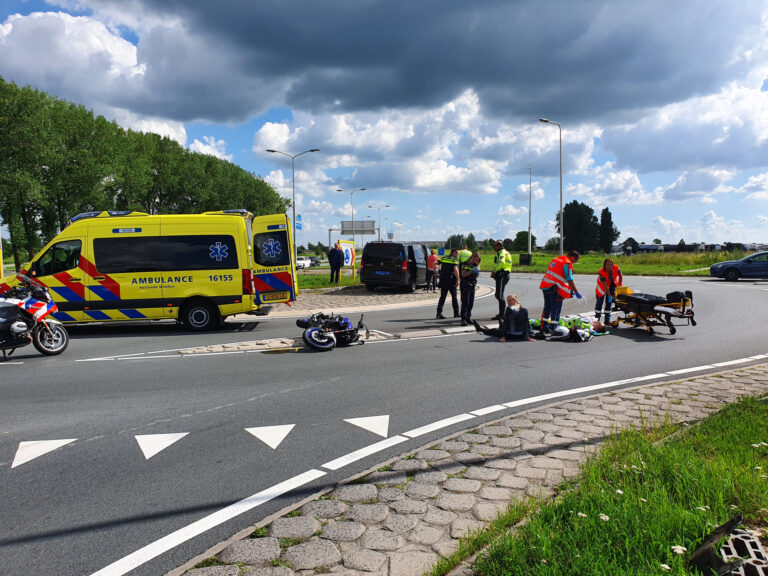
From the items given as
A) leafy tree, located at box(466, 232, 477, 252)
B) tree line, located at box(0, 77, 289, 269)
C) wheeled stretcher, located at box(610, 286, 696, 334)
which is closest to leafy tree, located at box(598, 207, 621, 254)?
leafy tree, located at box(466, 232, 477, 252)

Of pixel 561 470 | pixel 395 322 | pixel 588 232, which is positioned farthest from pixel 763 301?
pixel 588 232

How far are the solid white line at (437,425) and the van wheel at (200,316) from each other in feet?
27.1

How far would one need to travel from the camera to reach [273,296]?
13398mm

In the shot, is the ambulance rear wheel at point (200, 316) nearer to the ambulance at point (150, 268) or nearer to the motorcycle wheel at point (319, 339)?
the ambulance at point (150, 268)

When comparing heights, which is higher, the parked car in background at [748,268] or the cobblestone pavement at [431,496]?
the parked car in background at [748,268]

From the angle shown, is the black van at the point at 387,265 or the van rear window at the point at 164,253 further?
the black van at the point at 387,265

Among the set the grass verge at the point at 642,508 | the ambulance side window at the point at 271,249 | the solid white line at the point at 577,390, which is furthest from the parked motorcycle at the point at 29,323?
the grass verge at the point at 642,508

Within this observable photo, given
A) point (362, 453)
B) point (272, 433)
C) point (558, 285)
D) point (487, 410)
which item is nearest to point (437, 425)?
point (487, 410)

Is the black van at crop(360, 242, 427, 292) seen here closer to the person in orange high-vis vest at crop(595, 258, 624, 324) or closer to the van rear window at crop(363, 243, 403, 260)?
the van rear window at crop(363, 243, 403, 260)

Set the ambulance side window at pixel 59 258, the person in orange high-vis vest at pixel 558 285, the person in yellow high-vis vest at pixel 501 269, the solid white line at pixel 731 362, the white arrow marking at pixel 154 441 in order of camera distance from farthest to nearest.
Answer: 1. the person in yellow high-vis vest at pixel 501 269
2. the ambulance side window at pixel 59 258
3. the person in orange high-vis vest at pixel 558 285
4. the solid white line at pixel 731 362
5. the white arrow marking at pixel 154 441

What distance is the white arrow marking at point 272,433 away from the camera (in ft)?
15.4

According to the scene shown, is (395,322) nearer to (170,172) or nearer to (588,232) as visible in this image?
(170,172)

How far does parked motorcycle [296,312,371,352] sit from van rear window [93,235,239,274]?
3.39 m

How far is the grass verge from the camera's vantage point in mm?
2564
